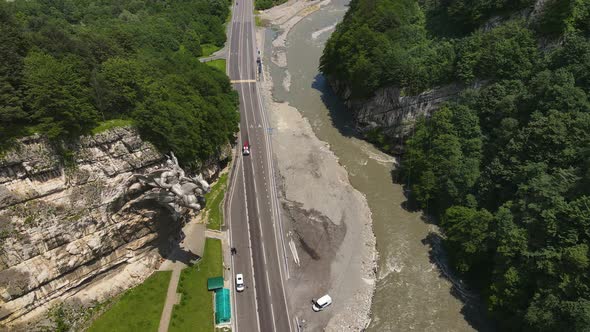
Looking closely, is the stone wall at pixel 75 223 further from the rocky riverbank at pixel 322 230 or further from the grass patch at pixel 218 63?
the grass patch at pixel 218 63

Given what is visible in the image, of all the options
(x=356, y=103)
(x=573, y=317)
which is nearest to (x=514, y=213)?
(x=573, y=317)

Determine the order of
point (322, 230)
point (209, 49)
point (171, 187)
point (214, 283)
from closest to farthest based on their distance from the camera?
1. point (171, 187)
2. point (214, 283)
3. point (322, 230)
4. point (209, 49)

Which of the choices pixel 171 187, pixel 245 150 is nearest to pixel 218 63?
pixel 245 150

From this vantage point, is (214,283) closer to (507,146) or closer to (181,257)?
(181,257)

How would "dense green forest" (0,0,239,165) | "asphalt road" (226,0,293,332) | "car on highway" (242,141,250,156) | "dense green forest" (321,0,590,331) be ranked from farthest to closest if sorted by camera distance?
1. "car on highway" (242,141,250,156)
2. "asphalt road" (226,0,293,332)
3. "dense green forest" (321,0,590,331)
4. "dense green forest" (0,0,239,165)

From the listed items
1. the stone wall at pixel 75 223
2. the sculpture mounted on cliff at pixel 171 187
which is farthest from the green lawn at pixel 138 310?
the sculpture mounted on cliff at pixel 171 187

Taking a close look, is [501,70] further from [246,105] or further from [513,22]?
[246,105]

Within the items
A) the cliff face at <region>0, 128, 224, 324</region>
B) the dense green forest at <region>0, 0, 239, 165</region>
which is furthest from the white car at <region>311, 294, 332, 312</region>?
the dense green forest at <region>0, 0, 239, 165</region>

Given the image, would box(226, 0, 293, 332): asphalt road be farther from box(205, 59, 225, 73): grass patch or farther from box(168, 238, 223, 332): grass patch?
box(205, 59, 225, 73): grass patch
